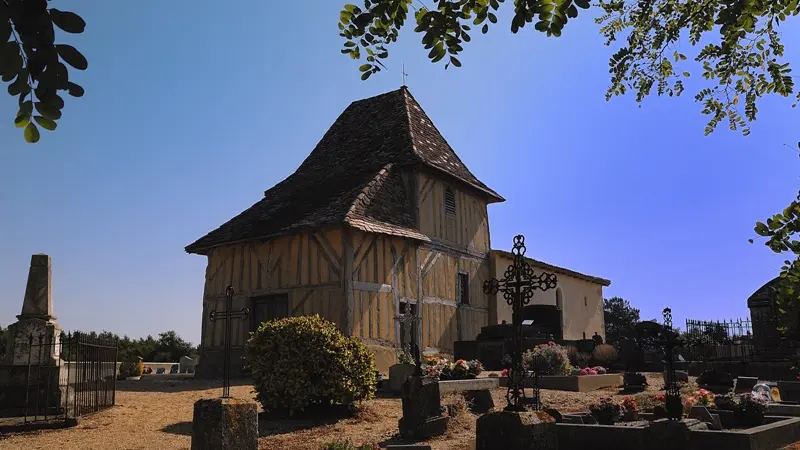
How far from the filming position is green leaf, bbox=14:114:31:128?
251 cm

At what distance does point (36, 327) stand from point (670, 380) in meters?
9.62

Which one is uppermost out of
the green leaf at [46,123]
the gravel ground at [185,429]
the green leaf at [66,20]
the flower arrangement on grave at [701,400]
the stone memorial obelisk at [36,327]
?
the green leaf at [66,20]

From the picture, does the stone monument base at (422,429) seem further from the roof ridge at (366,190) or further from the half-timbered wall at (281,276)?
the roof ridge at (366,190)

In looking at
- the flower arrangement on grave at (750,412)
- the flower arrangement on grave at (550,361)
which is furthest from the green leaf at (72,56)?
the flower arrangement on grave at (550,361)

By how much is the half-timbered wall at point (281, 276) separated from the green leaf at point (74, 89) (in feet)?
45.8

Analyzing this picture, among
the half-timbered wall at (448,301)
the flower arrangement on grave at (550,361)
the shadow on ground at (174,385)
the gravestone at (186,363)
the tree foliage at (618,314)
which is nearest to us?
the shadow on ground at (174,385)

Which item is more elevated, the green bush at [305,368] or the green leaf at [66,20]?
the green leaf at [66,20]

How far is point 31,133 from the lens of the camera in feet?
8.45

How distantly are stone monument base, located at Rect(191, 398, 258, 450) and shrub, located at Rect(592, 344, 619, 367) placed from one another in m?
14.6

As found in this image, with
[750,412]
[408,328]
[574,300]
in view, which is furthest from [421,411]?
[574,300]

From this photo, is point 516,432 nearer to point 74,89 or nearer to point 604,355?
point 74,89

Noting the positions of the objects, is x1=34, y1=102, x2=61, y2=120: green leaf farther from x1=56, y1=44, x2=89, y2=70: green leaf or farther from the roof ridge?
the roof ridge

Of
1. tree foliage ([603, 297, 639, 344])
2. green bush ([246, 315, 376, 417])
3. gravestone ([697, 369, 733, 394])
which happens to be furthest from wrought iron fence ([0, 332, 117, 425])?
tree foliage ([603, 297, 639, 344])

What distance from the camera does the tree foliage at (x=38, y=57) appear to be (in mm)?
2312
